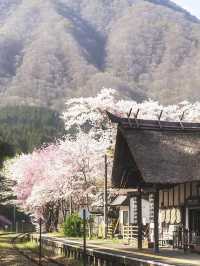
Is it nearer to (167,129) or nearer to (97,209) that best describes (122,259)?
(167,129)

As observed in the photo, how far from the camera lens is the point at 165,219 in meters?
31.5

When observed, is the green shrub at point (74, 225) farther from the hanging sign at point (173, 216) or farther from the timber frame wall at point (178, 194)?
the hanging sign at point (173, 216)

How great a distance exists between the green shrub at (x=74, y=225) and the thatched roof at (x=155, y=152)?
15.6 metres

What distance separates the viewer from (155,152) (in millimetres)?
25734

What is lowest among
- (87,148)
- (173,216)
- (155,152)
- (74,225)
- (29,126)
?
(74,225)

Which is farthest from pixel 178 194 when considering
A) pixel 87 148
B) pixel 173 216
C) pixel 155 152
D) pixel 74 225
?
pixel 74 225

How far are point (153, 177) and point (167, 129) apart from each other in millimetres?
3964

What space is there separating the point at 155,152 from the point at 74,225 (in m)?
20.7

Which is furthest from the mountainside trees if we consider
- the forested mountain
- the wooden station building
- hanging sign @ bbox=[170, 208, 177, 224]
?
the forested mountain

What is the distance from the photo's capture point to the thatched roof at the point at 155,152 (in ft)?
80.9

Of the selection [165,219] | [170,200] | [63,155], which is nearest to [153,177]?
[170,200]

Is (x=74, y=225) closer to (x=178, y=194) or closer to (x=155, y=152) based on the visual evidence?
(x=178, y=194)

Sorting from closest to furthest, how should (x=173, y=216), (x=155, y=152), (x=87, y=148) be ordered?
(x=155, y=152), (x=173, y=216), (x=87, y=148)

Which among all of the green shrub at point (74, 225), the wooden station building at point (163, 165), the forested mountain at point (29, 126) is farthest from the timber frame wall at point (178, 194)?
the forested mountain at point (29, 126)
